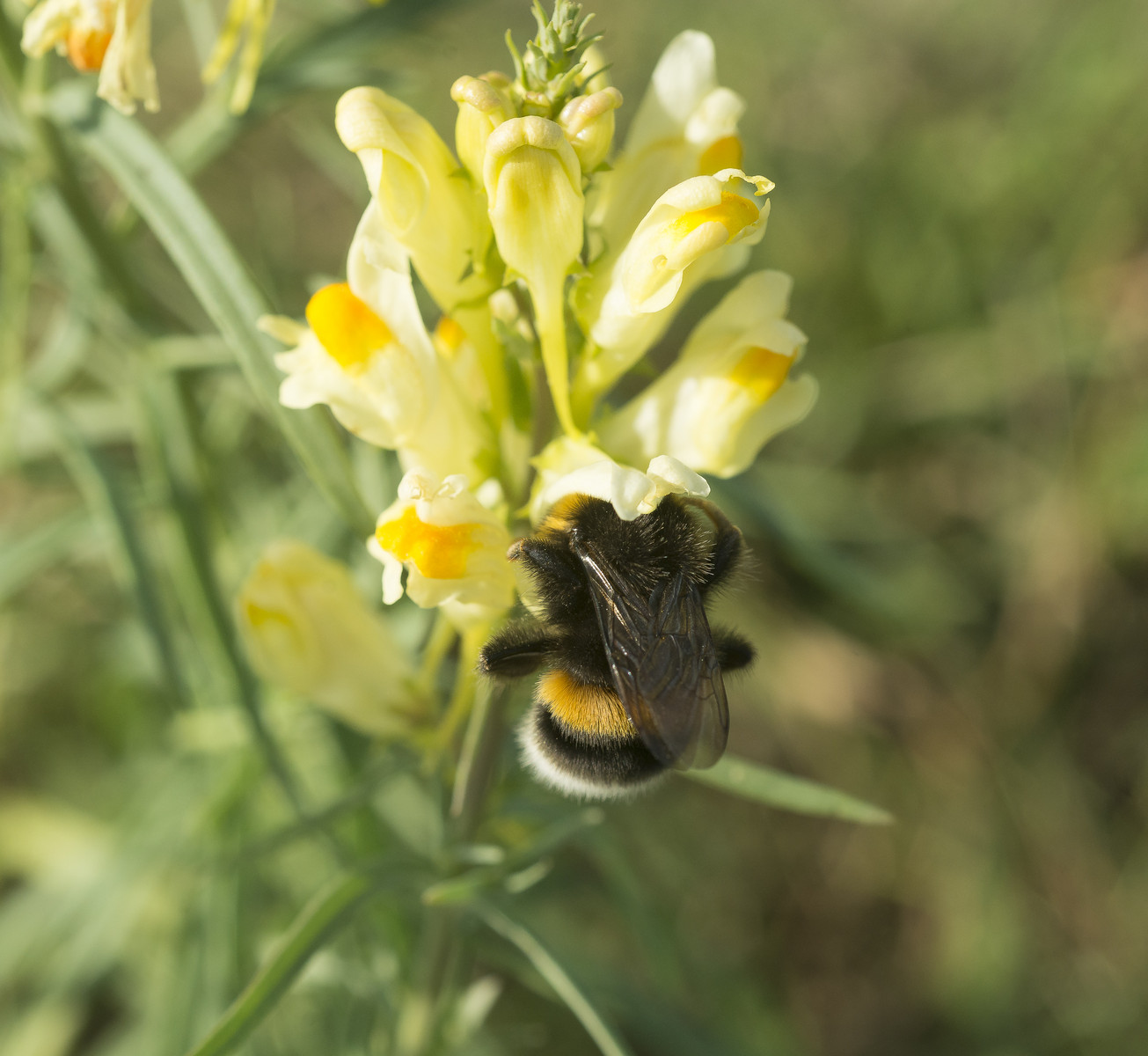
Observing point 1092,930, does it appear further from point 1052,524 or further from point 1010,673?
point 1052,524

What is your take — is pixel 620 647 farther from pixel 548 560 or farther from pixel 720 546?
pixel 720 546

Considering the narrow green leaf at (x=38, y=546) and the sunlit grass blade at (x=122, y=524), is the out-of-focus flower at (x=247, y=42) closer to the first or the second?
the sunlit grass blade at (x=122, y=524)

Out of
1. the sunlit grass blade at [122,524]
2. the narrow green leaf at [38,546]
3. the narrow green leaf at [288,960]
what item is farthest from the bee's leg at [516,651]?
the narrow green leaf at [38,546]

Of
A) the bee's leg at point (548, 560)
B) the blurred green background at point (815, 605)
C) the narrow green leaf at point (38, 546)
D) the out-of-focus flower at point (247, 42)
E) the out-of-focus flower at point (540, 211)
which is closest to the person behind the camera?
the out-of-focus flower at point (540, 211)

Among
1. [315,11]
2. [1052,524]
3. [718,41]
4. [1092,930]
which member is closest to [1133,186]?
[1052,524]

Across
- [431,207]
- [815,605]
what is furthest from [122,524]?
[815,605]

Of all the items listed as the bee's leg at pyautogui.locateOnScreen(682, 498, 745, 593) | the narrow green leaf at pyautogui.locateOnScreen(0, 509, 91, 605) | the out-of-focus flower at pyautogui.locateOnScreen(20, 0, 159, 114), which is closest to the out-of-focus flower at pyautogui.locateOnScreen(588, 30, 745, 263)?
the bee's leg at pyautogui.locateOnScreen(682, 498, 745, 593)
